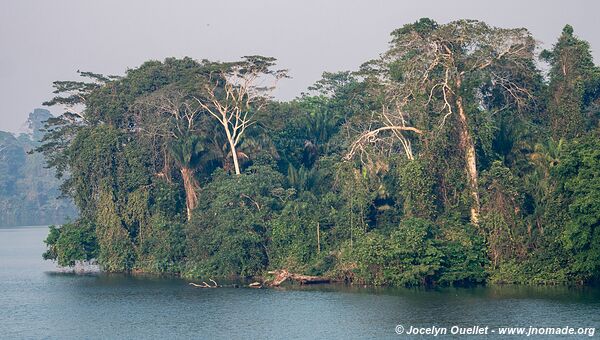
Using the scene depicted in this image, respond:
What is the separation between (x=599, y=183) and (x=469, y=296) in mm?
6810

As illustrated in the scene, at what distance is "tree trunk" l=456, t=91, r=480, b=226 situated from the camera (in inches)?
1694

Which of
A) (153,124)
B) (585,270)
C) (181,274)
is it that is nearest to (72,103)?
(153,124)

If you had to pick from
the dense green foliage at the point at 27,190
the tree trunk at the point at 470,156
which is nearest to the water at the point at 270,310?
the tree trunk at the point at 470,156

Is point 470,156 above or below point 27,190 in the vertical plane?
below

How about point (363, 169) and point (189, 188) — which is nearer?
point (363, 169)

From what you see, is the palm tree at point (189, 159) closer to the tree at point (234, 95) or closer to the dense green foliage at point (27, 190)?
the tree at point (234, 95)

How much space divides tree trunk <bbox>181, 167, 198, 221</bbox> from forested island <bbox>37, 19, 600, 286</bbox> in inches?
3.1

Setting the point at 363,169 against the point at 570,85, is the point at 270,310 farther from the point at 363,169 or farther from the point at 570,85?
the point at 570,85

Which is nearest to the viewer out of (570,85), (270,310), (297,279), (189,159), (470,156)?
(270,310)

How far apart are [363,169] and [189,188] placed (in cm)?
1134

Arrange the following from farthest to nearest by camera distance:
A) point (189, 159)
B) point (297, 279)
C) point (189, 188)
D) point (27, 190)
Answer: point (27, 190)
point (189, 188)
point (189, 159)
point (297, 279)

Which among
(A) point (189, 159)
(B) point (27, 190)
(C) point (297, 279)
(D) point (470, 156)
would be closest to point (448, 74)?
(D) point (470, 156)

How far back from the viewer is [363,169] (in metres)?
46.4

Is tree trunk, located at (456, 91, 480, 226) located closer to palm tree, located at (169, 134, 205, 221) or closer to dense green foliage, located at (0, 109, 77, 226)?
palm tree, located at (169, 134, 205, 221)
